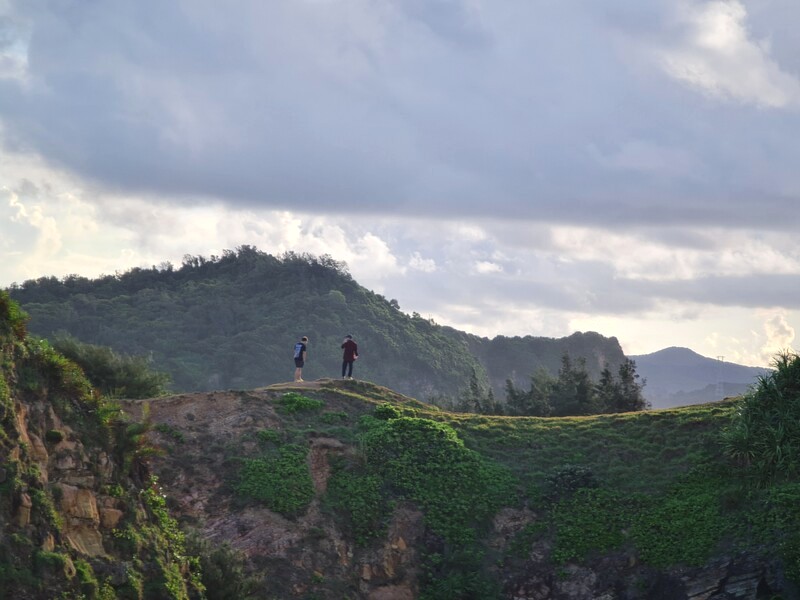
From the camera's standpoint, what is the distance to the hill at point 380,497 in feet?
46.7

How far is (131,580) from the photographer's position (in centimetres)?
1327

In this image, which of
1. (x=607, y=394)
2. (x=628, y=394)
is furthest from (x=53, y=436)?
(x=628, y=394)

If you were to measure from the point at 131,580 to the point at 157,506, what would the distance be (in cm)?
255

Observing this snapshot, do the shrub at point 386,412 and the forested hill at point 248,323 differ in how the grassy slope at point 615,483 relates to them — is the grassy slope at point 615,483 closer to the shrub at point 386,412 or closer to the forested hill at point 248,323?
the shrub at point 386,412

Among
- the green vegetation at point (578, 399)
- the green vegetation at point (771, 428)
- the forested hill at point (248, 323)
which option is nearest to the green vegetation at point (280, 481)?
the green vegetation at point (771, 428)

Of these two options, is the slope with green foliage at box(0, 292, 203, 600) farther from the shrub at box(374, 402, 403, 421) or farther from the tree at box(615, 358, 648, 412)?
the tree at box(615, 358, 648, 412)

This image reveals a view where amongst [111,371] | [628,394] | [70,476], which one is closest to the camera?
[70,476]

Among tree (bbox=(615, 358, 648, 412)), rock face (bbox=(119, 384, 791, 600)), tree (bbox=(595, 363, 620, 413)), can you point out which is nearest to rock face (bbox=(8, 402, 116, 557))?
rock face (bbox=(119, 384, 791, 600))

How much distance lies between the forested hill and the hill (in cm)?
4133

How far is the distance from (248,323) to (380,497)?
5748cm

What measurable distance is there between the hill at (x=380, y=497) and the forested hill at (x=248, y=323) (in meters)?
41.3

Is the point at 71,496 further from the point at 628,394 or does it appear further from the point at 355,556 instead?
the point at 628,394

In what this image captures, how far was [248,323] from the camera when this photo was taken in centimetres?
7938

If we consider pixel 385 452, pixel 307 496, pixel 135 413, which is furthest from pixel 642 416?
pixel 135 413
